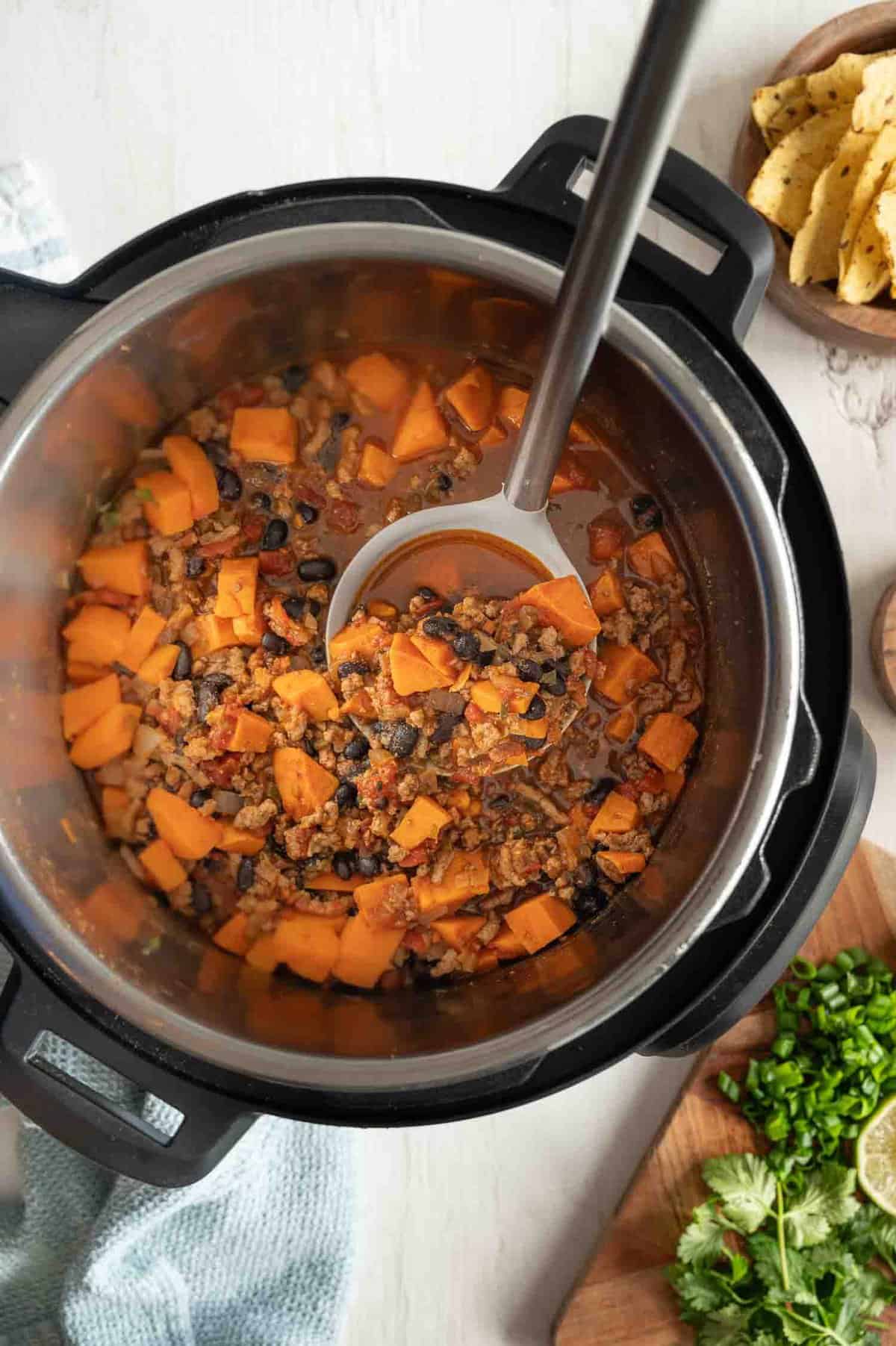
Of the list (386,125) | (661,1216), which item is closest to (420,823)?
(661,1216)

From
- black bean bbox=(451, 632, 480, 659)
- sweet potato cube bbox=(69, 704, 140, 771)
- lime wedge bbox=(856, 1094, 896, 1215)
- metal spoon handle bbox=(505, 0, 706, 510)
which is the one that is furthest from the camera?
lime wedge bbox=(856, 1094, 896, 1215)

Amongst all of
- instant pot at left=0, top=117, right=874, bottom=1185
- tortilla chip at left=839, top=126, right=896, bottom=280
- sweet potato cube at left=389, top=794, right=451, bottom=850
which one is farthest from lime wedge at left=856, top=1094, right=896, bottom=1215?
tortilla chip at left=839, top=126, right=896, bottom=280

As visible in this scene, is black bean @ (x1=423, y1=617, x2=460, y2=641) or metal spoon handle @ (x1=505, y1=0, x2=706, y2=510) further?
black bean @ (x1=423, y1=617, x2=460, y2=641)

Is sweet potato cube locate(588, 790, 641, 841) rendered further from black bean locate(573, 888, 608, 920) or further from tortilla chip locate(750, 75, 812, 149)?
tortilla chip locate(750, 75, 812, 149)

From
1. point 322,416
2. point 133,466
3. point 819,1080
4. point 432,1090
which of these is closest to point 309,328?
point 322,416

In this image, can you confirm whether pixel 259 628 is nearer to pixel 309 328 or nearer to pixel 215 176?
pixel 309 328

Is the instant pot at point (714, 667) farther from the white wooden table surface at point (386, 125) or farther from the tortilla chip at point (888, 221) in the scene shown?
the white wooden table surface at point (386, 125)
